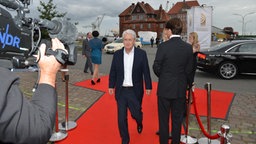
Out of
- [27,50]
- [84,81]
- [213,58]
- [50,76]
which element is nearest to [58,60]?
[50,76]

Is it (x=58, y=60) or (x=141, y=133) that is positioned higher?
(x=58, y=60)

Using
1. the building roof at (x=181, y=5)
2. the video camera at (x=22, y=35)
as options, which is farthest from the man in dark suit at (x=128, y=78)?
the building roof at (x=181, y=5)

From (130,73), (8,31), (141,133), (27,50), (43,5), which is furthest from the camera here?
(43,5)

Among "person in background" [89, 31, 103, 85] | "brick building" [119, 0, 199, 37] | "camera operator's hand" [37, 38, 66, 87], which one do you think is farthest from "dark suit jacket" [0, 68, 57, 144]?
"brick building" [119, 0, 199, 37]

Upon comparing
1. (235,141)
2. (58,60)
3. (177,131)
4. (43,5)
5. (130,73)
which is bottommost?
(235,141)

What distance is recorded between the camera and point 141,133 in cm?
403

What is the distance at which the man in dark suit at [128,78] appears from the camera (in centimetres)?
352

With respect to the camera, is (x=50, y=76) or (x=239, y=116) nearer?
(x=50, y=76)

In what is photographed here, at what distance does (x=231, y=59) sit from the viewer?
8.84 meters

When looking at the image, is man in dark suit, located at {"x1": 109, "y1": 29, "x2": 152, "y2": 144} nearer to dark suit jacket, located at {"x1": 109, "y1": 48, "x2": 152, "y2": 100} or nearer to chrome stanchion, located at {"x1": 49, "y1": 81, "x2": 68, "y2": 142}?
dark suit jacket, located at {"x1": 109, "y1": 48, "x2": 152, "y2": 100}

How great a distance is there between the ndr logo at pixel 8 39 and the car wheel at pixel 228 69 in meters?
8.71

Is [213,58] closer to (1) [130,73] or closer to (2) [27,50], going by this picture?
(1) [130,73]

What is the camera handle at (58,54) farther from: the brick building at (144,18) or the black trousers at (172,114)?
the brick building at (144,18)

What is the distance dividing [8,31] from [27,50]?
19cm
